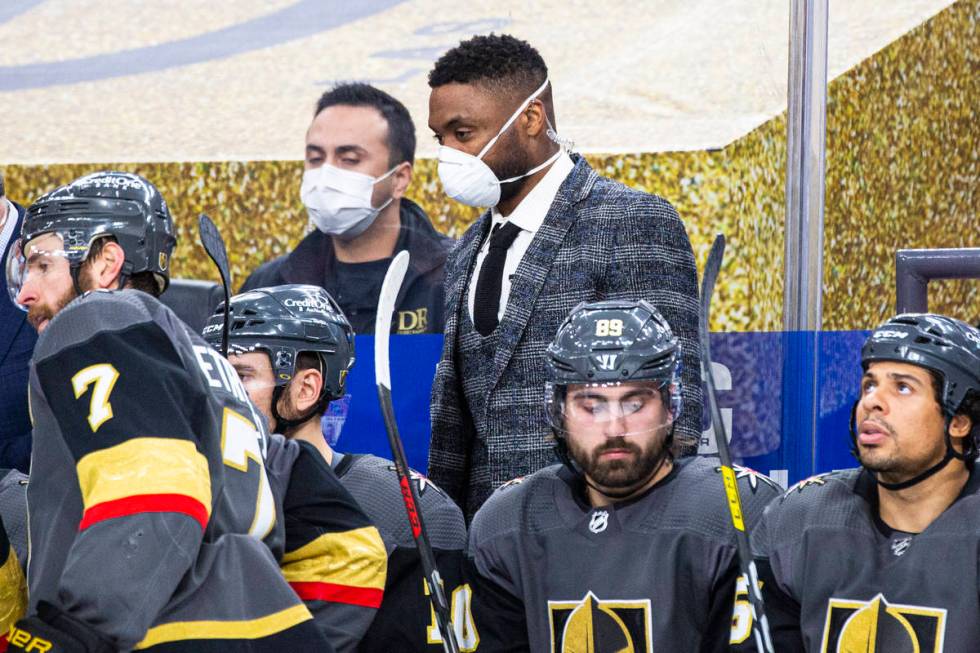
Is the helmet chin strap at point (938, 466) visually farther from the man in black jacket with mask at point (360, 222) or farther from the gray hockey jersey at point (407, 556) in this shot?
the man in black jacket with mask at point (360, 222)

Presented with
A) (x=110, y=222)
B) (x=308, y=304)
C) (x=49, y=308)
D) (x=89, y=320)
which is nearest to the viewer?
(x=89, y=320)

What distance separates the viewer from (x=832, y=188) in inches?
157

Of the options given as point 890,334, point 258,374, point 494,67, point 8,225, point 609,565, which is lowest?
point 609,565

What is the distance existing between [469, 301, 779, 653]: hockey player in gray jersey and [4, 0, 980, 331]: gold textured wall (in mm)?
1114

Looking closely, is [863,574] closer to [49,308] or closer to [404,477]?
[404,477]

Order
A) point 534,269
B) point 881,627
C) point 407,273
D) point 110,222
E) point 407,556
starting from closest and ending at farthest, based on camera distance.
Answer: point 110,222 < point 881,627 < point 407,556 < point 534,269 < point 407,273

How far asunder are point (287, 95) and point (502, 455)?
154 cm

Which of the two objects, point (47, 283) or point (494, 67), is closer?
point (47, 283)

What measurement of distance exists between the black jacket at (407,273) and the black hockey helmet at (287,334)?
0.49m

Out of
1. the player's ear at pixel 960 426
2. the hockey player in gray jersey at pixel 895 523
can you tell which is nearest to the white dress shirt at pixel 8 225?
the hockey player in gray jersey at pixel 895 523

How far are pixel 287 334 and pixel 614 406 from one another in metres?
0.74

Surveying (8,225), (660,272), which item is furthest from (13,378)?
(660,272)

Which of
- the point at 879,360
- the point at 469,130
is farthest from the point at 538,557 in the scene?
the point at 469,130

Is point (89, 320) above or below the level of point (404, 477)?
above
